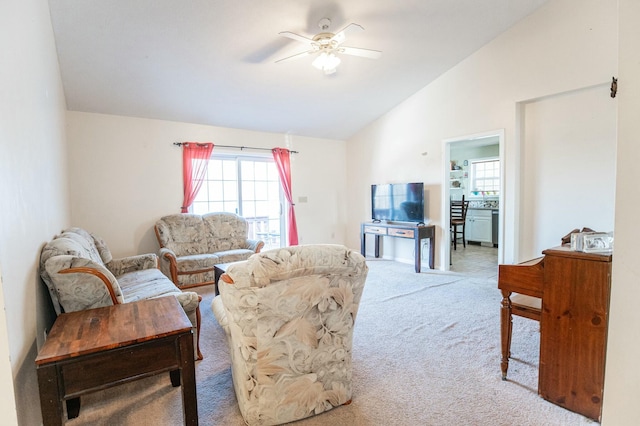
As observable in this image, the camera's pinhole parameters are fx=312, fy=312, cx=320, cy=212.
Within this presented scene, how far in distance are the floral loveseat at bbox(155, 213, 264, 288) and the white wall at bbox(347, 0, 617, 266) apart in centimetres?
280

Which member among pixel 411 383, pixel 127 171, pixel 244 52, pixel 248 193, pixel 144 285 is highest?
pixel 244 52

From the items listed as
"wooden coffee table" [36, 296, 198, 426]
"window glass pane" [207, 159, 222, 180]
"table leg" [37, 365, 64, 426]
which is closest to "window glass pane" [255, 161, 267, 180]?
"window glass pane" [207, 159, 222, 180]

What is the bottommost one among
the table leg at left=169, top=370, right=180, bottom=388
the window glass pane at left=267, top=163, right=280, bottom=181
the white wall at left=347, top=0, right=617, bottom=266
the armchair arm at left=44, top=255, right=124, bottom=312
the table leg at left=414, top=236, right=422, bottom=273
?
the table leg at left=169, top=370, right=180, bottom=388

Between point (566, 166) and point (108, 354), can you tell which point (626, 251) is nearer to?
point (108, 354)

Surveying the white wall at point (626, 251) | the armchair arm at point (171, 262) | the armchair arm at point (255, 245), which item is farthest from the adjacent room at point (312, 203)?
the armchair arm at point (255, 245)

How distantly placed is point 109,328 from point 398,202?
4.53 metres

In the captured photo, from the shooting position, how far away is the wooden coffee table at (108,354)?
1192 mm

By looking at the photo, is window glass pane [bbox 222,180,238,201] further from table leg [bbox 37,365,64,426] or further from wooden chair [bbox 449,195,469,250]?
wooden chair [bbox 449,195,469,250]

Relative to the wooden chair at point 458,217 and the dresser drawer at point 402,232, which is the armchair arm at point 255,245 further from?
the wooden chair at point 458,217

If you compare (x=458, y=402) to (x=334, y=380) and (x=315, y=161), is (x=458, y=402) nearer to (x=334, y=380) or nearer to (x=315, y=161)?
(x=334, y=380)

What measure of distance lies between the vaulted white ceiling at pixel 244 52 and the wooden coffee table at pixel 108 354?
2.63 meters

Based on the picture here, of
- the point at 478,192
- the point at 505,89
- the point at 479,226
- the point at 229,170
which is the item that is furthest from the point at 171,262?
the point at 478,192

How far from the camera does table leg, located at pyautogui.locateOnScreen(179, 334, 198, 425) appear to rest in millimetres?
1416

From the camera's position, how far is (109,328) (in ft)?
4.74
